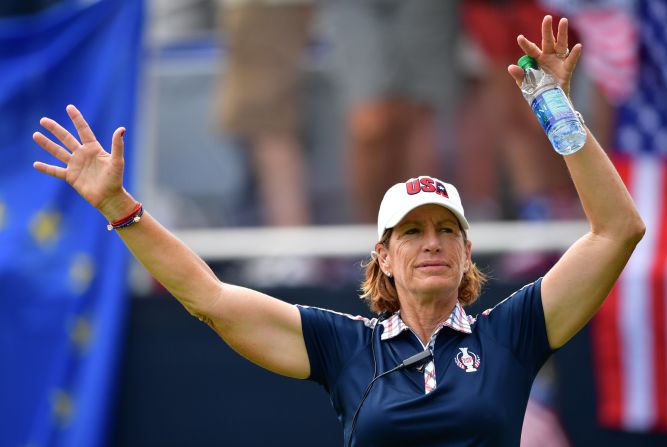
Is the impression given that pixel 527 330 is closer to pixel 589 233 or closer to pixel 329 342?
pixel 589 233

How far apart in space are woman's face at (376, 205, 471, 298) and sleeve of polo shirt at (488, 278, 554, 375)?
7.3 inches

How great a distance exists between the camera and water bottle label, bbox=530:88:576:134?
3.50 m

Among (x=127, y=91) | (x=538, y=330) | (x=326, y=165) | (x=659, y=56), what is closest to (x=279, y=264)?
(x=326, y=165)

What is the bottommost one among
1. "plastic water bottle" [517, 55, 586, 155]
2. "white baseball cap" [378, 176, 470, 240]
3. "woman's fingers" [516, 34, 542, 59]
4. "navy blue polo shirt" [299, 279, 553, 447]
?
"navy blue polo shirt" [299, 279, 553, 447]

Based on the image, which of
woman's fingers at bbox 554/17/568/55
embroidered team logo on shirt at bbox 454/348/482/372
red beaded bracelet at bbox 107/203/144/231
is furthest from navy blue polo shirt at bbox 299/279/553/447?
woman's fingers at bbox 554/17/568/55

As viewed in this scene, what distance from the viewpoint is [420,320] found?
12.2 feet

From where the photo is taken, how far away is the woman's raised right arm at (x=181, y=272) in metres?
3.65

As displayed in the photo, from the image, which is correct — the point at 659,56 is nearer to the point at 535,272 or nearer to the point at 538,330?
the point at 535,272

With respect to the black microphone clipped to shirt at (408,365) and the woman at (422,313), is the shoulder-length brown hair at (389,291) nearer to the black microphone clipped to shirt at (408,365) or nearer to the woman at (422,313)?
the woman at (422,313)

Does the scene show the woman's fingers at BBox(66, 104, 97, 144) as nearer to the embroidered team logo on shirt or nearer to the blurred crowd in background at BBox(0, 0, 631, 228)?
the embroidered team logo on shirt

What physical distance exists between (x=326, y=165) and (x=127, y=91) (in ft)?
3.98

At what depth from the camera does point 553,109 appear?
3506 mm

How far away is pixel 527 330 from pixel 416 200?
50 cm

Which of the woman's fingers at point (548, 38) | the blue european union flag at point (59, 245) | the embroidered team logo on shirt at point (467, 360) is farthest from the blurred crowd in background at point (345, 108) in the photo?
the embroidered team logo on shirt at point (467, 360)
